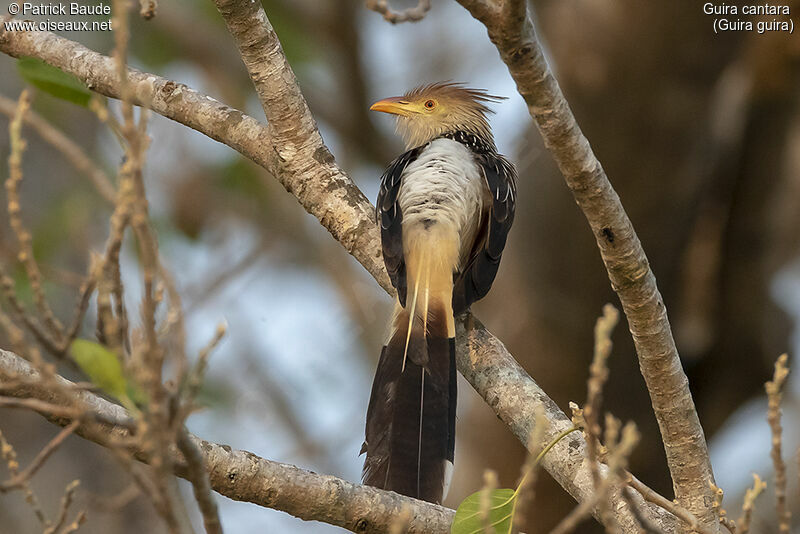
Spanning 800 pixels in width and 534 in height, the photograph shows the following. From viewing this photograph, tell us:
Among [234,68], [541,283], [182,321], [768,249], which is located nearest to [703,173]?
[768,249]

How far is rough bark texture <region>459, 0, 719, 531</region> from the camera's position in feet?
8.41

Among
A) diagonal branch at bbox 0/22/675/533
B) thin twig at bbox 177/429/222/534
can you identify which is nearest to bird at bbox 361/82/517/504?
diagonal branch at bbox 0/22/675/533

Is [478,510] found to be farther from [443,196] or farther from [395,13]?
[443,196]

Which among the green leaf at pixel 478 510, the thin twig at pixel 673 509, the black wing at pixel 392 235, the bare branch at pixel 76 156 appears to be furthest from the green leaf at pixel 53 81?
the thin twig at pixel 673 509

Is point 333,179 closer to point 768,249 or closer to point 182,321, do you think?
point 182,321

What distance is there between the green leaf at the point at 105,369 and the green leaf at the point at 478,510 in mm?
923

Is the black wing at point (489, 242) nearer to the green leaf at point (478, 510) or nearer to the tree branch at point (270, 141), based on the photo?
the tree branch at point (270, 141)

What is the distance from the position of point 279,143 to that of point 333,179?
256 millimetres

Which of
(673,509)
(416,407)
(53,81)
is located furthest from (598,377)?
(53,81)

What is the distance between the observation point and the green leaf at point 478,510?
2.23 m

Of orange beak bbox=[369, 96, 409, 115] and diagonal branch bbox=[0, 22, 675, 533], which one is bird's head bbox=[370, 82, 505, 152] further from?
diagonal branch bbox=[0, 22, 675, 533]

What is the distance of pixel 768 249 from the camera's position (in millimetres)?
6801

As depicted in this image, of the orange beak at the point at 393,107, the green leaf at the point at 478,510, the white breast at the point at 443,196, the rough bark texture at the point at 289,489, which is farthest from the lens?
the orange beak at the point at 393,107

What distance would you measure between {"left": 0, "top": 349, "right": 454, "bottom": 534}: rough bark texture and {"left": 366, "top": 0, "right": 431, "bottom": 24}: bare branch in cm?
149
